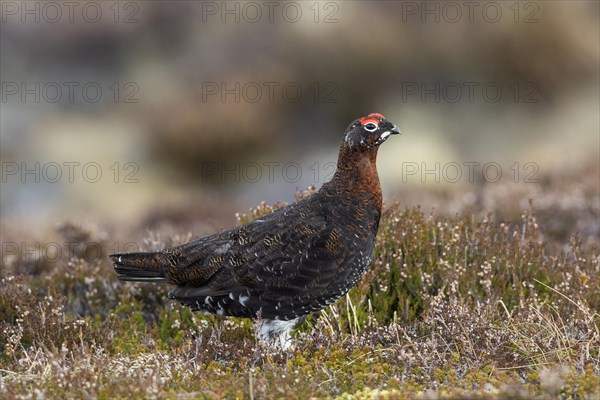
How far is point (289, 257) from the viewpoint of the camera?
4.92m

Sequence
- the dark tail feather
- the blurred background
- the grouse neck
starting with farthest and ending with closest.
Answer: the blurred background < the dark tail feather < the grouse neck

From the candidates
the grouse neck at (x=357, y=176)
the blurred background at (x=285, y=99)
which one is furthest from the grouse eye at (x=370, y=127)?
the blurred background at (x=285, y=99)

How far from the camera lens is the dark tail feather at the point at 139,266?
5.41m

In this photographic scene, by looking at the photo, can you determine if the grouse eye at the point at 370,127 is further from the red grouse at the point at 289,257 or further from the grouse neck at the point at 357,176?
the grouse neck at the point at 357,176

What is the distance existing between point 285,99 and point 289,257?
15.1m

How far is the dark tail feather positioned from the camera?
5414 millimetres

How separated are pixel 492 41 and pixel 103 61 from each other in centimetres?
1201

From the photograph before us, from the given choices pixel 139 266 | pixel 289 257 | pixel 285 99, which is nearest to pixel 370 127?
pixel 289 257

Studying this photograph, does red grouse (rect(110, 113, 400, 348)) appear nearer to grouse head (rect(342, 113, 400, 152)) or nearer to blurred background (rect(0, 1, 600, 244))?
grouse head (rect(342, 113, 400, 152))

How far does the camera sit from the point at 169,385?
3.92 meters

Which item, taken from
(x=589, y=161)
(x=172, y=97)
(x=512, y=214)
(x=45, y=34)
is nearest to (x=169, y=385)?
(x=512, y=214)

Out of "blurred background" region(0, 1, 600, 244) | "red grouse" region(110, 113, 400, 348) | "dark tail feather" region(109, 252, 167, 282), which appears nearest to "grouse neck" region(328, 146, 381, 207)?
"red grouse" region(110, 113, 400, 348)

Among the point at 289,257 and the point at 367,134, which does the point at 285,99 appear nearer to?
the point at 367,134

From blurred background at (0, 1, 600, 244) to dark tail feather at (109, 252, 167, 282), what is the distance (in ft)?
33.6
